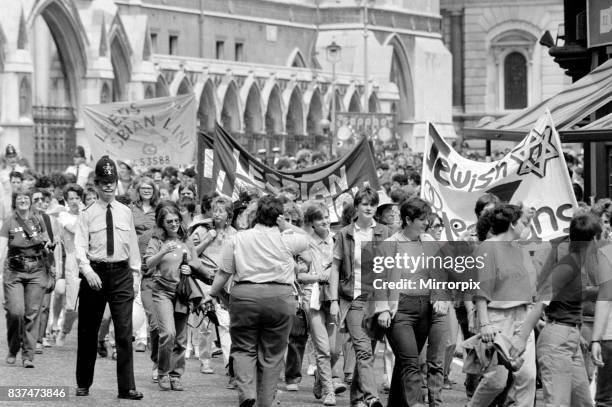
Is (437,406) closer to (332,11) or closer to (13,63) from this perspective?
(13,63)

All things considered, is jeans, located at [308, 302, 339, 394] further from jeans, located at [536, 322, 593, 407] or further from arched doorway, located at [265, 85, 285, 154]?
arched doorway, located at [265, 85, 285, 154]

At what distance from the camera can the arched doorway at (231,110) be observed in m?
55.3

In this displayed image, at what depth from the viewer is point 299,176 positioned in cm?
2106

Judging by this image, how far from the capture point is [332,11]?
7375cm

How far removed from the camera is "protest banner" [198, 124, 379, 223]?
2044 cm

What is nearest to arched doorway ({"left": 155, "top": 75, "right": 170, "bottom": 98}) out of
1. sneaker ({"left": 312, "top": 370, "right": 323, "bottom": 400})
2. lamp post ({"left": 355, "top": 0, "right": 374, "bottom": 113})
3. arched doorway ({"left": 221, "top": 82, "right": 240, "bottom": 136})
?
arched doorway ({"left": 221, "top": 82, "right": 240, "bottom": 136})

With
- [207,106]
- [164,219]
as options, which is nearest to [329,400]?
[164,219]

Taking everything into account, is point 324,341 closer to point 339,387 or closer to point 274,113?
point 339,387

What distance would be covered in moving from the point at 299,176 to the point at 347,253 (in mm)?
6297

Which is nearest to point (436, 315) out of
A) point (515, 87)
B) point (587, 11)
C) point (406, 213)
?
point (406, 213)

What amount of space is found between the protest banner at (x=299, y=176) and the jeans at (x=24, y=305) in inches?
146

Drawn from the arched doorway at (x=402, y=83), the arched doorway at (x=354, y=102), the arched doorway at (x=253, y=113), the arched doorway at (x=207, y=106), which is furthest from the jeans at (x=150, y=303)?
the arched doorway at (x=402, y=83)

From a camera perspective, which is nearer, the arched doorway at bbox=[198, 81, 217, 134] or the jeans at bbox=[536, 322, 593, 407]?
the jeans at bbox=[536, 322, 593, 407]

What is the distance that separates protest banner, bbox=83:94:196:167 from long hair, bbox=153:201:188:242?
1149cm
